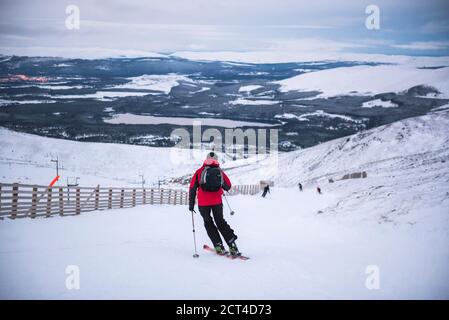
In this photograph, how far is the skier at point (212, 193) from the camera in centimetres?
748

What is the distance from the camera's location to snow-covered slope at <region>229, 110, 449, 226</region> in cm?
1219

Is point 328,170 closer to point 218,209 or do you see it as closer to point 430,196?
point 430,196

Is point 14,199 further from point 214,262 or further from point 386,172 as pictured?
point 386,172

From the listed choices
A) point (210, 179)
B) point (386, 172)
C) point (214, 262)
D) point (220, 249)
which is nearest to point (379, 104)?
point (386, 172)

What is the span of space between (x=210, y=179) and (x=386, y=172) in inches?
822

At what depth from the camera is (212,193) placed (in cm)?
768

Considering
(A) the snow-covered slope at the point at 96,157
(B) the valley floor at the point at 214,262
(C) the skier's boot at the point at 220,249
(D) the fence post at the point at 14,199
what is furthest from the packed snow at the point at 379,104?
(C) the skier's boot at the point at 220,249

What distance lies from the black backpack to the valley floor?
133cm

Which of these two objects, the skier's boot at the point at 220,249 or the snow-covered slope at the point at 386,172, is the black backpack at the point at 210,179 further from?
the snow-covered slope at the point at 386,172

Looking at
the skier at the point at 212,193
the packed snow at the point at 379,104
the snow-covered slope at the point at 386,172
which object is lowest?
the snow-covered slope at the point at 386,172

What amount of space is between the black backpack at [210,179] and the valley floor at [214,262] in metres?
1.33
